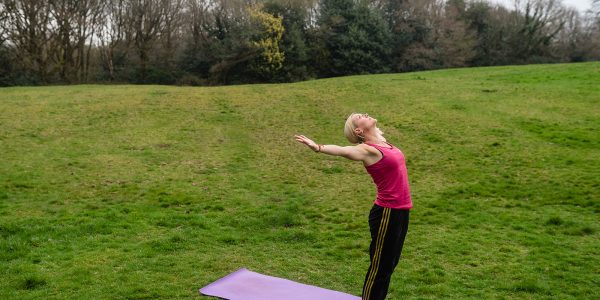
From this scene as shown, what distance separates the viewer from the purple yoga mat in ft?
21.3

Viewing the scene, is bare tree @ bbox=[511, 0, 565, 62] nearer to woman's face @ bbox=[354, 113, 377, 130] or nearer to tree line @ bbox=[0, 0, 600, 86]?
tree line @ bbox=[0, 0, 600, 86]

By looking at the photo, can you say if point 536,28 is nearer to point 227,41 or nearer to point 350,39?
point 350,39

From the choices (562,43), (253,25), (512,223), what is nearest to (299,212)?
(512,223)

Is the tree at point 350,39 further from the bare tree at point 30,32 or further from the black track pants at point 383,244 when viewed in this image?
the black track pants at point 383,244

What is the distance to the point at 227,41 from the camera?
39344 millimetres

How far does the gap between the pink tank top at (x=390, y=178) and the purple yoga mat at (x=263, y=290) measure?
181cm

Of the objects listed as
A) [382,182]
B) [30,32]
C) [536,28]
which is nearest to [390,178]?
[382,182]

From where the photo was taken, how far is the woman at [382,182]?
5.18 metres

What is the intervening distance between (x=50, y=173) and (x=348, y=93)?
47.5ft

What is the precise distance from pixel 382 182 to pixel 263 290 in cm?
246

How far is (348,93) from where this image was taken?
24203mm

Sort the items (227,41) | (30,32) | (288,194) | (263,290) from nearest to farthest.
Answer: (263,290) → (288,194) → (30,32) → (227,41)

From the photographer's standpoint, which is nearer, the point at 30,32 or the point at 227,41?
the point at 30,32

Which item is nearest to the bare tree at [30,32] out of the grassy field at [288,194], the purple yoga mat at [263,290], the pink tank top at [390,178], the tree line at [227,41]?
the tree line at [227,41]
